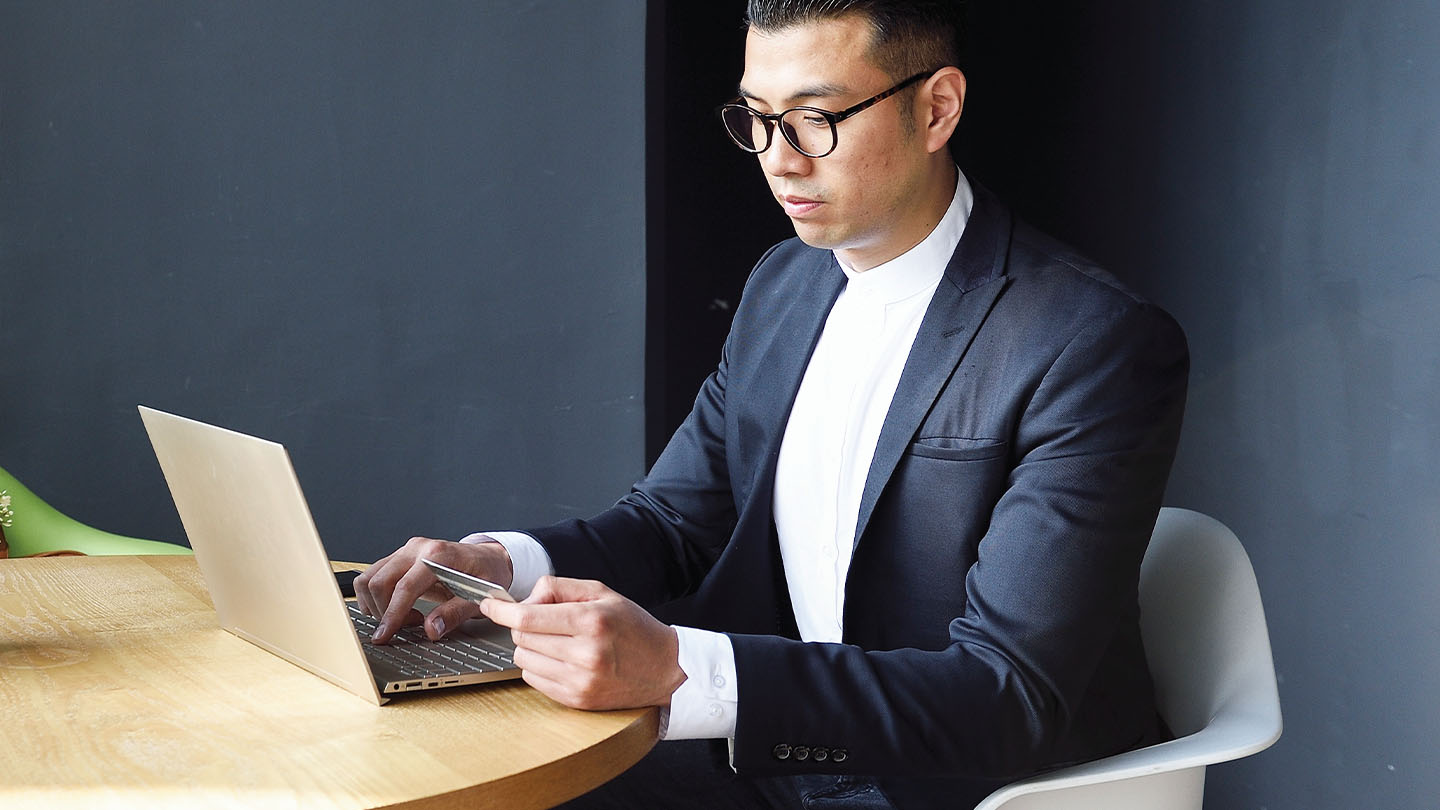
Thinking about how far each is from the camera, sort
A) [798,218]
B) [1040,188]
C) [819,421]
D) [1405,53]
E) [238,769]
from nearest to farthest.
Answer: [238,769] < [798,218] < [819,421] < [1405,53] < [1040,188]

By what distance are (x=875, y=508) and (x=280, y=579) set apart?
71 centimetres

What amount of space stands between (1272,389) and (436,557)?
1.86 meters

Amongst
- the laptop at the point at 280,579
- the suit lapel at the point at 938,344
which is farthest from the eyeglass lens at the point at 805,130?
the laptop at the point at 280,579

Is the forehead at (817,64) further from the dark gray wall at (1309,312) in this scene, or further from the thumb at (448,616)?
the dark gray wall at (1309,312)

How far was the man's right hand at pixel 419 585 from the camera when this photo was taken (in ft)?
4.81

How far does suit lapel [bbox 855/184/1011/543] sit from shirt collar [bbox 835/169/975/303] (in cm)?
10

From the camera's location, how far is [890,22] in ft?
5.65

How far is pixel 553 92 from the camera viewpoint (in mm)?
3354

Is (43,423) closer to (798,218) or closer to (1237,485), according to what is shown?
(798,218)

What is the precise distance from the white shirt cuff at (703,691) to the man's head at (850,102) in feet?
2.05

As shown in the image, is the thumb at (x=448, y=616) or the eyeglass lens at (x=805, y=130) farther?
the eyeglass lens at (x=805, y=130)

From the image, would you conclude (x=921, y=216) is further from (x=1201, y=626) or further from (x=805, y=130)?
(x=1201, y=626)

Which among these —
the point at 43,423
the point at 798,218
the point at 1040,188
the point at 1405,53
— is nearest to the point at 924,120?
the point at 798,218

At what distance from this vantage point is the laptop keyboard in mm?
1334
